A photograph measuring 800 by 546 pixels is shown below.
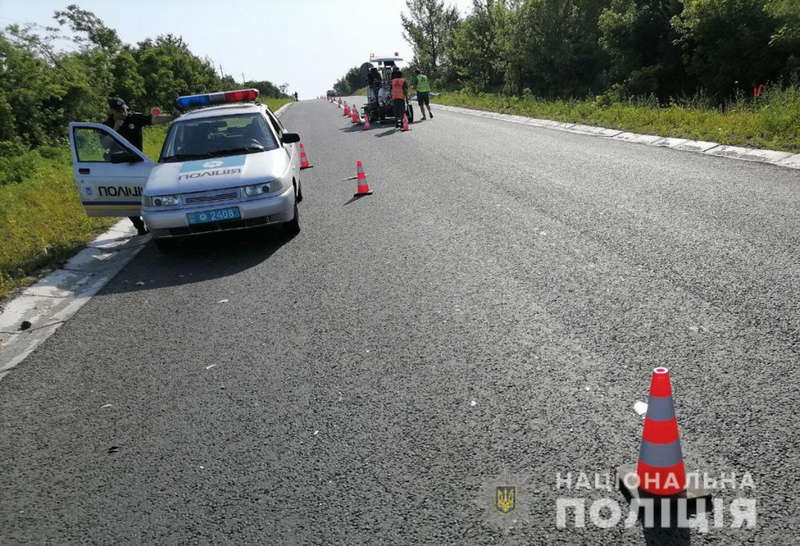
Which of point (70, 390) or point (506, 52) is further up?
point (506, 52)

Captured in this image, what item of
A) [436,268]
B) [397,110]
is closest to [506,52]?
[397,110]

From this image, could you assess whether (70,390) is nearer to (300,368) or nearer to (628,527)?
(300,368)

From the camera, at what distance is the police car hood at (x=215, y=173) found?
7.30 m

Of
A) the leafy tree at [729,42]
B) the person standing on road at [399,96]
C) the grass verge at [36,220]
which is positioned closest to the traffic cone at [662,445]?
the grass verge at [36,220]

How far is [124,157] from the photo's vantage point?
26.7 ft

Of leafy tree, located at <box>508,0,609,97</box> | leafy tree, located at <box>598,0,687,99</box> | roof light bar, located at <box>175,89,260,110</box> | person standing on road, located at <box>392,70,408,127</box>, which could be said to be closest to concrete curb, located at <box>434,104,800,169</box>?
person standing on road, located at <box>392,70,408,127</box>

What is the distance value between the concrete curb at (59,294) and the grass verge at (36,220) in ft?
0.85

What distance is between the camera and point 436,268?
598 cm

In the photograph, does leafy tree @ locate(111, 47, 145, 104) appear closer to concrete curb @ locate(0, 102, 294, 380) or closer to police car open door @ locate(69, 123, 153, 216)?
police car open door @ locate(69, 123, 153, 216)

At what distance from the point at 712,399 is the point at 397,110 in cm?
1897

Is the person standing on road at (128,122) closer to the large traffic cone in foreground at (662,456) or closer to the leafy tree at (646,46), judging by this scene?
the large traffic cone in foreground at (662,456)

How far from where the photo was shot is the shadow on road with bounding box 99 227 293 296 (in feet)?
22.1

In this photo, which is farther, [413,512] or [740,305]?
[740,305]

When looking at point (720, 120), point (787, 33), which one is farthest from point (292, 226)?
point (787, 33)
